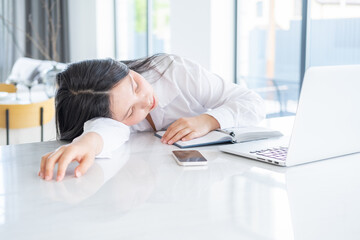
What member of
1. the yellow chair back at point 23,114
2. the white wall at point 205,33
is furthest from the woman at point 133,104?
the white wall at point 205,33

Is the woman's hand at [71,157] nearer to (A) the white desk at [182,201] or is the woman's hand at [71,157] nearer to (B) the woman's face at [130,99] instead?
(A) the white desk at [182,201]

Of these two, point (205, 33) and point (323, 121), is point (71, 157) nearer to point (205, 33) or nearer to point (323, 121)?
point (323, 121)

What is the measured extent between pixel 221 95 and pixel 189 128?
34 cm

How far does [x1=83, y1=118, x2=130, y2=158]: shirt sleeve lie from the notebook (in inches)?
6.2

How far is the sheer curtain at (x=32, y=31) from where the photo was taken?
6852 millimetres

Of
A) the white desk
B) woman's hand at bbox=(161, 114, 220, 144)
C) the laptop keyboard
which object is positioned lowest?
the white desk

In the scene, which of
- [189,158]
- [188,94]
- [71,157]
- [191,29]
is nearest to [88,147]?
[71,157]

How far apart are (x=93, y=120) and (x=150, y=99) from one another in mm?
175

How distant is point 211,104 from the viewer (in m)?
1.63

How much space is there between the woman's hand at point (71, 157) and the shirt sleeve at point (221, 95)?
1.70 ft

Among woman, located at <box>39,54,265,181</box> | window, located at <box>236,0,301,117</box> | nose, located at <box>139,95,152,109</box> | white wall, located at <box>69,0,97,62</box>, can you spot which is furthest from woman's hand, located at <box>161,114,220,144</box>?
white wall, located at <box>69,0,97,62</box>

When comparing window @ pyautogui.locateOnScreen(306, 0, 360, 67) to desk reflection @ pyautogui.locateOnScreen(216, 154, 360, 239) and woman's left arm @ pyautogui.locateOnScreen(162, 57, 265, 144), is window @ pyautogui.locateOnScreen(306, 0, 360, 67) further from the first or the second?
desk reflection @ pyautogui.locateOnScreen(216, 154, 360, 239)

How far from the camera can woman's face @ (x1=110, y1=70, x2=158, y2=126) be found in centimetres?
124

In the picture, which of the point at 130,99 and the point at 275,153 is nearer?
the point at 275,153
